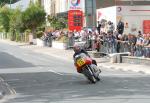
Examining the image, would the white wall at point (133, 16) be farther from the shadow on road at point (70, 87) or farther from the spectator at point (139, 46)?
the shadow on road at point (70, 87)

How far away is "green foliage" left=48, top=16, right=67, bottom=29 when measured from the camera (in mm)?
67494

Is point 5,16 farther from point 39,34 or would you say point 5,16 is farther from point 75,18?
point 75,18

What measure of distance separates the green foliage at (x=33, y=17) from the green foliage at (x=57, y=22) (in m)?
1.23

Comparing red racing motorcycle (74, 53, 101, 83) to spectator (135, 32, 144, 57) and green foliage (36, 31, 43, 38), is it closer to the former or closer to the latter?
spectator (135, 32, 144, 57)

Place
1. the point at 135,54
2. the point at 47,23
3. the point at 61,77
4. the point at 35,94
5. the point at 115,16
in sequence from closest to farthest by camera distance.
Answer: the point at 35,94 → the point at 61,77 → the point at 135,54 → the point at 115,16 → the point at 47,23

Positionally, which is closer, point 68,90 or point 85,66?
point 68,90

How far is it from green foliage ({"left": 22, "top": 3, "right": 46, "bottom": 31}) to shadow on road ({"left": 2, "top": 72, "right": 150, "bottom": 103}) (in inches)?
1785

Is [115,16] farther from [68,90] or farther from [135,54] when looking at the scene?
[68,90]

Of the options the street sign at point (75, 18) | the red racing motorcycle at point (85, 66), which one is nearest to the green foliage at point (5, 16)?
the street sign at point (75, 18)

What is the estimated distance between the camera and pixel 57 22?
225 feet

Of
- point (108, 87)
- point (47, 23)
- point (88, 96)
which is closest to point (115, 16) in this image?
point (108, 87)

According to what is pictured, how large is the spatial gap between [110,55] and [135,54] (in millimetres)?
2622

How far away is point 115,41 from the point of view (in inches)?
1388

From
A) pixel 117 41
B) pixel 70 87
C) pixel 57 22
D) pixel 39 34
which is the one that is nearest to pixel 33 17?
pixel 39 34
